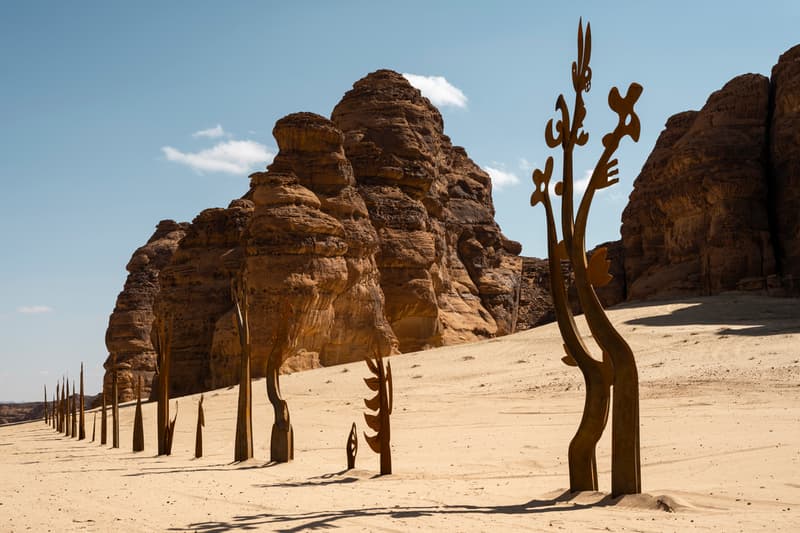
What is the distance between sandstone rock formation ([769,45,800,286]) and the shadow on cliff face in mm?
5029

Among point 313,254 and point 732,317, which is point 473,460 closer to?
point 313,254

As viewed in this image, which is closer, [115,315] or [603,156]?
[603,156]

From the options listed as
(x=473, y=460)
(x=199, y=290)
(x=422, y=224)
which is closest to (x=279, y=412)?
(x=473, y=460)

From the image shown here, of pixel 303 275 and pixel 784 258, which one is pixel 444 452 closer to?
pixel 303 275

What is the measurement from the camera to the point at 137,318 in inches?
2031

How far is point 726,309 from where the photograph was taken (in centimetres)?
3019

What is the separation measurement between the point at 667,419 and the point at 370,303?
63.1 ft

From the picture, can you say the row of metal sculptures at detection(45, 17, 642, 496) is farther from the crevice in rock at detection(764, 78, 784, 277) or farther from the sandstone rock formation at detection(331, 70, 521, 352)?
the crevice in rock at detection(764, 78, 784, 277)

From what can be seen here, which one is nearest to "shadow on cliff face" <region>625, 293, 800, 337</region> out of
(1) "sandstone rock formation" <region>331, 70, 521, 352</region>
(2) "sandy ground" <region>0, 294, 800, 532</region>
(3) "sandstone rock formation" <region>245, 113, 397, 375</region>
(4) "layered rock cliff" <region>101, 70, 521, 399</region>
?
(2) "sandy ground" <region>0, 294, 800, 532</region>

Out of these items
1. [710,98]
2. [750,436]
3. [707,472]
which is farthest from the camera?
[710,98]

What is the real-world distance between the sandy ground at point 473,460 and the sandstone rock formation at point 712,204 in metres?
10.2

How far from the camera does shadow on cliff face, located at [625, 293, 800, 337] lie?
2559 centimetres

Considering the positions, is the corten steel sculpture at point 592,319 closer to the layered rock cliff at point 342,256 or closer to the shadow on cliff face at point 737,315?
the layered rock cliff at point 342,256

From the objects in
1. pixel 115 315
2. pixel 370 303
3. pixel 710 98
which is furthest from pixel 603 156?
pixel 115 315
